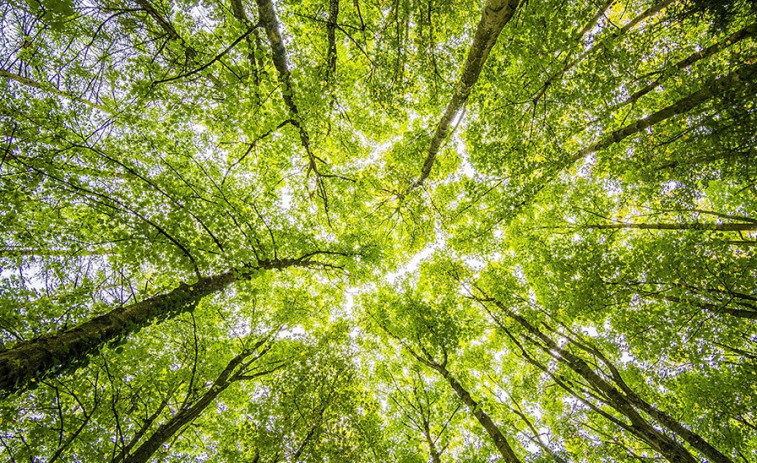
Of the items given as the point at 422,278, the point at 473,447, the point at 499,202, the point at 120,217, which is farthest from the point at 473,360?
the point at 120,217

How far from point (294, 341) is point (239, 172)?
6.16 meters

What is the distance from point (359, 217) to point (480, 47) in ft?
19.7

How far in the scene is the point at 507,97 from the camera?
5.84 meters

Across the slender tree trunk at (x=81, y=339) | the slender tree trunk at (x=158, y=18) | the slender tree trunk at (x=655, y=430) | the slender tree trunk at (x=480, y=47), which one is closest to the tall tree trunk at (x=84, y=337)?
the slender tree trunk at (x=81, y=339)

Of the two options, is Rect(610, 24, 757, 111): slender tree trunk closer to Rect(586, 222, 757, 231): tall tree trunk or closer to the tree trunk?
Rect(586, 222, 757, 231): tall tree trunk

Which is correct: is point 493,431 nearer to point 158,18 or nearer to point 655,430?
point 655,430

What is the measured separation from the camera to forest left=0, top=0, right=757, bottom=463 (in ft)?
14.3

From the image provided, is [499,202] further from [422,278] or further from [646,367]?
[646,367]

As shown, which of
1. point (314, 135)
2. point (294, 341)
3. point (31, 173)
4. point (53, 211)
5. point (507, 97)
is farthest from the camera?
point (294, 341)

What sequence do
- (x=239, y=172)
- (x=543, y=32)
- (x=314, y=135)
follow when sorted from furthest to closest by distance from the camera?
(x=239, y=172), (x=314, y=135), (x=543, y=32)

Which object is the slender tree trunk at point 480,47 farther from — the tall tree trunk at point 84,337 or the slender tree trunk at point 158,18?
the tall tree trunk at point 84,337

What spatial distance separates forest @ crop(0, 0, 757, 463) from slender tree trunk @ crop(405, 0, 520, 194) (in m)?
0.04

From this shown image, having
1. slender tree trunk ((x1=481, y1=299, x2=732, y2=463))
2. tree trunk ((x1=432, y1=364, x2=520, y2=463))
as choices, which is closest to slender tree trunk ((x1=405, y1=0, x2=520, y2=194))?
slender tree trunk ((x1=481, y1=299, x2=732, y2=463))

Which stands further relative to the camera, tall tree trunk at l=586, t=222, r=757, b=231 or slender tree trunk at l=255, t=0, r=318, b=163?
tall tree trunk at l=586, t=222, r=757, b=231
